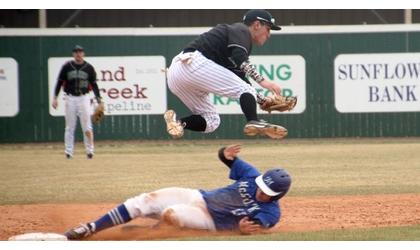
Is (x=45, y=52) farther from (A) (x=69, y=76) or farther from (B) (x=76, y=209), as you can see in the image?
(B) (x=76, y=209)

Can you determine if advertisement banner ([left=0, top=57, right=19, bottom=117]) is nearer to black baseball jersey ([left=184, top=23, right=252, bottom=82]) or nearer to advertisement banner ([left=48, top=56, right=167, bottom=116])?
advertisement banner ([left=48, top=56, right=167, bottom=116])

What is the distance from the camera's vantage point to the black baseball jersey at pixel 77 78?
1655 cm

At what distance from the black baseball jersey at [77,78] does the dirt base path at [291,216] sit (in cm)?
645

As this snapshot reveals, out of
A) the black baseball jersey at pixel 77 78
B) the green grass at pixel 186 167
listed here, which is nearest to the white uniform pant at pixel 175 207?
the green grass at pixel 186 167

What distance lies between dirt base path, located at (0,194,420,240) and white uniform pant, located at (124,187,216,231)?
11cm

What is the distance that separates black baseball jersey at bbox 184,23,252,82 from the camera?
793 centimetres

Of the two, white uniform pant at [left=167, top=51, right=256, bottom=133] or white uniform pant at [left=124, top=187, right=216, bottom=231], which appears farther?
white uniform pant at [left=167, top=51, right=256, bottom=133]

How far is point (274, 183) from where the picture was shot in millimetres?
7117

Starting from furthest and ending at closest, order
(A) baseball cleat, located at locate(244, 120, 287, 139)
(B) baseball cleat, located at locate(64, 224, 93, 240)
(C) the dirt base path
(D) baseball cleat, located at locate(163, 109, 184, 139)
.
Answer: (D) baseball cleat, located at locate(163, 109, 184, 139)
(A) baseball cleat, located at locate(244, 120, 287, 139)
(C) the dirt base path
(B) baseball cleat, located at locate(64, 224, 93, 240)

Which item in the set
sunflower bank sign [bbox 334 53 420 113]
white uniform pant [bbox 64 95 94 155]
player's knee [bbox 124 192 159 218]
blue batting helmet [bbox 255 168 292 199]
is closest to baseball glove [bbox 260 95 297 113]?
blue batting helmet [bbox 255 168 292 199]

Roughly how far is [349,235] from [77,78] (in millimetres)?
9874

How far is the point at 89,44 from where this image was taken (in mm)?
20828

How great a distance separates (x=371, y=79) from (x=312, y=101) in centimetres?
141

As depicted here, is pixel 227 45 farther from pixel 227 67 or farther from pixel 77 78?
pixel 77 78
